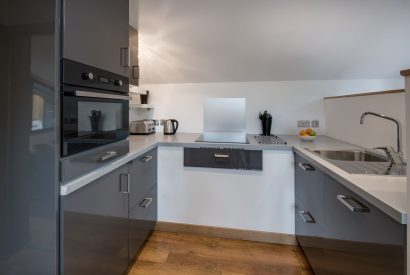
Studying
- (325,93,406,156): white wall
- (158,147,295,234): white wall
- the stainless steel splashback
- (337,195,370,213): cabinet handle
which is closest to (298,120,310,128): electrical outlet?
(325,93,406,156): white wall

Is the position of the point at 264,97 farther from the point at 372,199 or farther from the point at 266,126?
the point at 372,199

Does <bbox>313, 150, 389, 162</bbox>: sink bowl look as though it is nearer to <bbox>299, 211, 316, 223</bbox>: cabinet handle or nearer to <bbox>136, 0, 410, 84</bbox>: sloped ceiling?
<bbox>299, 211, 316, 223</bbox>: cabinet handle

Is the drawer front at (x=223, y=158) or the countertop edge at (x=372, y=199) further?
the drawer front at (x=223, y=158)

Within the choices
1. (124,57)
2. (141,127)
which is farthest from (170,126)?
(124,57)

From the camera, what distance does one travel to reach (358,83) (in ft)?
7.88

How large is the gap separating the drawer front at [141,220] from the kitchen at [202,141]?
0.02 meters

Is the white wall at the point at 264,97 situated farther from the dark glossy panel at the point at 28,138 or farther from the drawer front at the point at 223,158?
the dark glossy panel at the point at 28,138

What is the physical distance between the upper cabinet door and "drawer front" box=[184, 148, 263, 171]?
893 mm

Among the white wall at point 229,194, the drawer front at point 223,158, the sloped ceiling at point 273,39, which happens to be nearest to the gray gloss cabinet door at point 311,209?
the white wall at point 229,194

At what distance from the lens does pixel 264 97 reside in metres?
2.58

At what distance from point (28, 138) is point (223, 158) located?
1.38m

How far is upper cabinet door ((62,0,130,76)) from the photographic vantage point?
931 millimetres

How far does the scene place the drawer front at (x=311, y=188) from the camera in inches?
52.5

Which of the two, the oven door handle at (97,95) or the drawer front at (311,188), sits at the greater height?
the oven door handle at (97,95)
